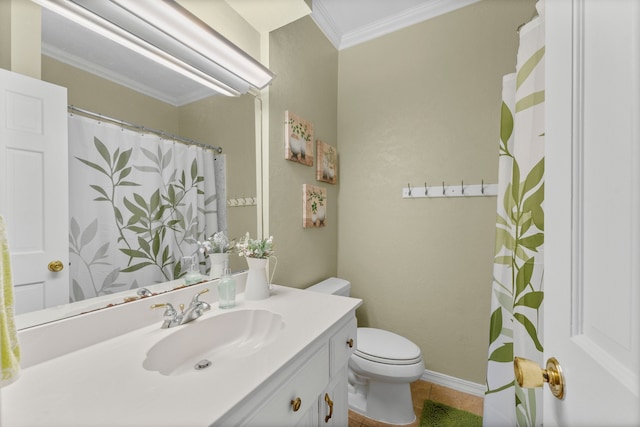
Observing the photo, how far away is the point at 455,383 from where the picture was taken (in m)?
1.79

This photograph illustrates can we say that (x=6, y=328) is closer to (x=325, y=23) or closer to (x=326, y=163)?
(x=326, y=163)

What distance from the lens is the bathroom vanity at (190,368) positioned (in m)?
0.52

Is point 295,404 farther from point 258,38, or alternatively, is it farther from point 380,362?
point 258,38

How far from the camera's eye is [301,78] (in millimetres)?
1740

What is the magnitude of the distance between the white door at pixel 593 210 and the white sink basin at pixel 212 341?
0.75 metres

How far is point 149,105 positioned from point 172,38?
0.28 metres

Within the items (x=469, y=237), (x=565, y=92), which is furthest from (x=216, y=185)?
(x=469, y=237)

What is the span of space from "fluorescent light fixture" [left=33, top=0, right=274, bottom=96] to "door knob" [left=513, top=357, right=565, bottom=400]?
139cm

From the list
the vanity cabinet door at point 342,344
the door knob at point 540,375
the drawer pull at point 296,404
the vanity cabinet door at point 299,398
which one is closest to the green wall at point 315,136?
the vanity cabinet door at point 342,344

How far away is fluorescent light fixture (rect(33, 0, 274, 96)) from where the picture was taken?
0.82 meters

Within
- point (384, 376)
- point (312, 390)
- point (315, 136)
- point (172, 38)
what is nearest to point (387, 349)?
point (384, 376)

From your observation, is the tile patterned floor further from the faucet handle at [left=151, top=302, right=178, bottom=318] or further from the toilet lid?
the faucet handle at [left=151, top=302, right=178, bottom=318]

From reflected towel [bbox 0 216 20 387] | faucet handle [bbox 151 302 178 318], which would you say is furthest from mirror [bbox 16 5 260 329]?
reflected towel [bbox 0 216 20 387]

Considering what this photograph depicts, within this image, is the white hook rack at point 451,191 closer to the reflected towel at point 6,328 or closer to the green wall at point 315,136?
the green wall at point 315,136
